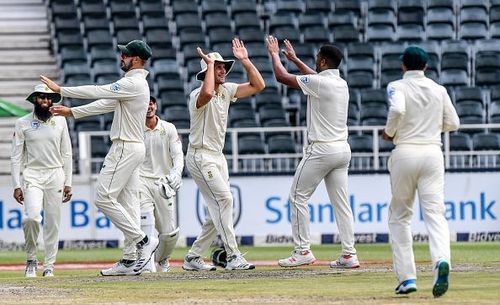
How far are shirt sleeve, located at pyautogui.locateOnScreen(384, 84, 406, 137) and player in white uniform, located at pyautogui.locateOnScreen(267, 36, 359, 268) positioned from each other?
3.29m

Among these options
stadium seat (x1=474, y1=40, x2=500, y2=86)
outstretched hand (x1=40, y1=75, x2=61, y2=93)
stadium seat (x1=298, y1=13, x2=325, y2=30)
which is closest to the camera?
outstretched hand (x1=40, y1=75, x2=61, y2=93)

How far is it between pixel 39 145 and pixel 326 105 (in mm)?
3536

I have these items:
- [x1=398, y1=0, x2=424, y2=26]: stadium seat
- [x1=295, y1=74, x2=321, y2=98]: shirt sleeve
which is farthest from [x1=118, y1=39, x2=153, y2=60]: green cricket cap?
[x1=398, y1=0, x2=424, y2=26]: stadium seat

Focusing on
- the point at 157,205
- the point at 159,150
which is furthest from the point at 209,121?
the point at 157,205

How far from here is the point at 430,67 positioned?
92.7 ft

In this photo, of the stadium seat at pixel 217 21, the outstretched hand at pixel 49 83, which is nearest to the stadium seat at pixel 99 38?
the stadium seat at pixel 217 21

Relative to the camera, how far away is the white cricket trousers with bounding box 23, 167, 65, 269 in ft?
54.1

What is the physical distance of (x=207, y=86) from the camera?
14664 millimetres

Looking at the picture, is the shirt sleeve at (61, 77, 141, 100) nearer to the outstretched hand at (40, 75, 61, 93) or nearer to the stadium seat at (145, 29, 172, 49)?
the outstretched hand at (40, 75, 61, 93)

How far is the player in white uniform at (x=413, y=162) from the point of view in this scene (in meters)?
11.7

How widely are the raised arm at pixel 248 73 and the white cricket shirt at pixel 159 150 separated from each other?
73.7 inches

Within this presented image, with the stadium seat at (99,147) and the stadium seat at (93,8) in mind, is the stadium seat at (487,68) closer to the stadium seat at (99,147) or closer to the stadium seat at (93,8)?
the stadium seat at (99,147)

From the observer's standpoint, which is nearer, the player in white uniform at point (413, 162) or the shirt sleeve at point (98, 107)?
the player in white uniform at point (413, 162)

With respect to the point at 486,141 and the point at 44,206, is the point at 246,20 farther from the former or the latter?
the point at 44,206
